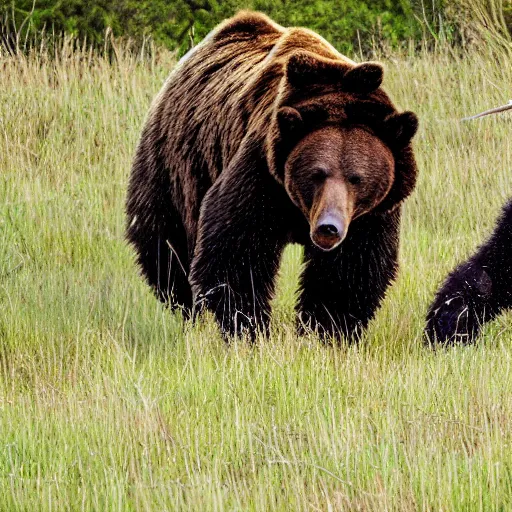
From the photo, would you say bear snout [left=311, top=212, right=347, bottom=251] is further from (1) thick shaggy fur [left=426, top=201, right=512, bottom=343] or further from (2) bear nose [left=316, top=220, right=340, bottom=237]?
(1) thick shaggy fur [left=426, top=201, right=512, bottom=343]

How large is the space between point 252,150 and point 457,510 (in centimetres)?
206

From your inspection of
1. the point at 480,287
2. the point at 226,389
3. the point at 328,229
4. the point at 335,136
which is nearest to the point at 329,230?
the point at 328,229

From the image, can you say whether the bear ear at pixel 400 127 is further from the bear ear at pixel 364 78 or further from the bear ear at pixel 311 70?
the bear ear at pixel 311 70

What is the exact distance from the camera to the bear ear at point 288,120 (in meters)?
4.44

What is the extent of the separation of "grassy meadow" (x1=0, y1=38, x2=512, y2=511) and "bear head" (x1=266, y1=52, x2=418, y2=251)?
617 millimetres

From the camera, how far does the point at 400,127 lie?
454 centimetres

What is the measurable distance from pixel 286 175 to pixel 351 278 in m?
0.70

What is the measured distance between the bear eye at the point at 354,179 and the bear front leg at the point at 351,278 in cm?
39

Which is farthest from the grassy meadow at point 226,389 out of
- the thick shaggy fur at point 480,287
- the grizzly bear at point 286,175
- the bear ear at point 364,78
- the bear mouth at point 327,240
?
the bear ear at point 364,78

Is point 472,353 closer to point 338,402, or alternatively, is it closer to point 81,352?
point 338,402

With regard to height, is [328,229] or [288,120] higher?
[288,120]

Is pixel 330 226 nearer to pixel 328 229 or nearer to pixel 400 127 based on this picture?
pixel 328 229

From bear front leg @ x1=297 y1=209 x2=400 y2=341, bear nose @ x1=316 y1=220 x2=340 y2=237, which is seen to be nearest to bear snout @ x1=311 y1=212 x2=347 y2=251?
bear nose @ x1=316 y1=220 x2=340 y2=237

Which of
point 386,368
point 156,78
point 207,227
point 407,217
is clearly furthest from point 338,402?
point 156,78
